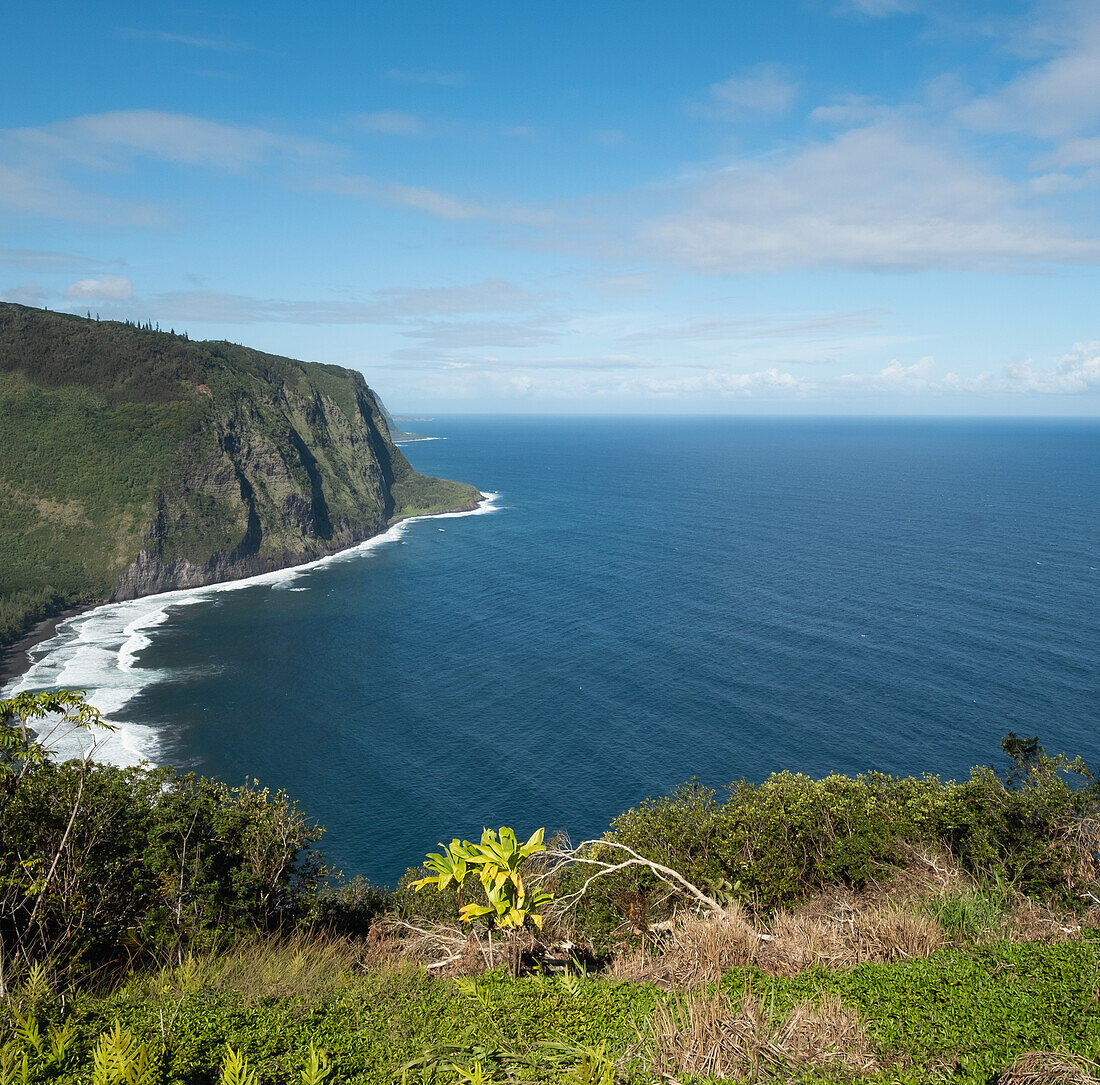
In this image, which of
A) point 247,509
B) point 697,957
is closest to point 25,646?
point 247,509

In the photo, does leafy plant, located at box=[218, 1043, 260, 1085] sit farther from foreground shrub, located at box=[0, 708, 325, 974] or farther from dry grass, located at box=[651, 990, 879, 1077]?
foreground shrub, located at box=[0, 708, 325, 974]

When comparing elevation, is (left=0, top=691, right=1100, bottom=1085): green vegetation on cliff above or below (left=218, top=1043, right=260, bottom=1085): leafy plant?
below

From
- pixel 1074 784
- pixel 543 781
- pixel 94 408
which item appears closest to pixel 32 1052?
pixel 543 781

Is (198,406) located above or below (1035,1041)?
above

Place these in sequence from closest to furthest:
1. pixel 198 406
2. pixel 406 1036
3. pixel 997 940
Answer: pixel 406 1036, pixel 997 940, pixel 198 406

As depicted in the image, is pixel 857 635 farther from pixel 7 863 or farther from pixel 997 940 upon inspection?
pixel 7 863

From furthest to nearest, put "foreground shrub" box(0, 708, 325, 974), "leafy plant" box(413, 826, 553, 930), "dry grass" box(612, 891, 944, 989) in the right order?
"foreground shrub" box(0, 708, 325, 974)
"dry grass" box(612, 891, 944, 989)
"leafy plant" box(413, 826, 553, 930)

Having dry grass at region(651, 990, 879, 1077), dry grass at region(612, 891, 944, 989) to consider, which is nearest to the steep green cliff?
dry grass at region(612, 891, 944, 989)
